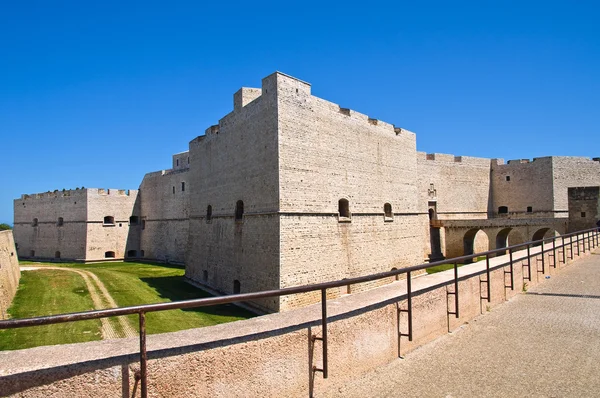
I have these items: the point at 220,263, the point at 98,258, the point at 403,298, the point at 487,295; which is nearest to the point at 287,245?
the point at 220,263

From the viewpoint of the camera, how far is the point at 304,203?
13172mm

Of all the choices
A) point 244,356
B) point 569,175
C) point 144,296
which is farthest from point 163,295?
point 569,175

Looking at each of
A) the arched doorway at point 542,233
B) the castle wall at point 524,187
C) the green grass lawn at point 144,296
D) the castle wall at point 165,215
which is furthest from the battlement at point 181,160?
the castle wall at point 524,187

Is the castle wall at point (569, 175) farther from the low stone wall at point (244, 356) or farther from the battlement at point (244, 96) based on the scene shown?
the low stone wall at point (244, 356)

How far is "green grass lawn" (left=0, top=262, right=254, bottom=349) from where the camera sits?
40.2 ft

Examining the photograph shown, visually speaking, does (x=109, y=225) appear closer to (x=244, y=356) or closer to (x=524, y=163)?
(x=244, y=356)

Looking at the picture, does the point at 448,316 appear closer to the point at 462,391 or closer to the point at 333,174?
the point at 462,391

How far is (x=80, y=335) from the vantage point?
10805 mm

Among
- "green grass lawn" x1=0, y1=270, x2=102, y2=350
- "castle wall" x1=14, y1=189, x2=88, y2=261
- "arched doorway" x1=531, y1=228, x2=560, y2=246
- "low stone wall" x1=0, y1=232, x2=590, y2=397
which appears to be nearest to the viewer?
"low stone wall" x1=0, y1=232, x2=590, y2=397

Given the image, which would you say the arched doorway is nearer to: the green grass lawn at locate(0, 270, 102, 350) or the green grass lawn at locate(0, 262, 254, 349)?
the green grass lawn at locate(0, 262, 254, 349)

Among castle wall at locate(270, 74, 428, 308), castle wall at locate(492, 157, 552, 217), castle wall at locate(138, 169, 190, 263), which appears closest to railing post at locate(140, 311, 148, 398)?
castle wall at locate(270, 74, 428, 308)

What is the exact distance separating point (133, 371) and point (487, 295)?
5.23 meters

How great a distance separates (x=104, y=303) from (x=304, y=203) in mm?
9200

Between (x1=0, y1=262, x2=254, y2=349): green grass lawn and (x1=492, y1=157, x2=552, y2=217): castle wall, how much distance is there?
91.8ft
